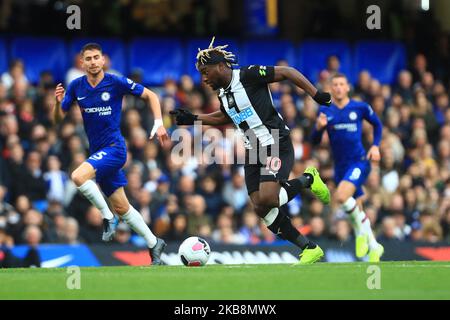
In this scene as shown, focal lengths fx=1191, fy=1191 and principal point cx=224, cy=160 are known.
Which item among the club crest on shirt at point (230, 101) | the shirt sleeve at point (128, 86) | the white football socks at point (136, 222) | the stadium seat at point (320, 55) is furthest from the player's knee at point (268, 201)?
the stadium seat at point (320, 55)

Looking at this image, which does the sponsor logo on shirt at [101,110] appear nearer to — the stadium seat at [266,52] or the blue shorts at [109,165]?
the blue shorts at [109,165]

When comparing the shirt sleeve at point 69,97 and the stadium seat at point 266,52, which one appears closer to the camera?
the shirt sleeve at point 69,97

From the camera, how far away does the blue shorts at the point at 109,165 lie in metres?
13.6

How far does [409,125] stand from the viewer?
22234 mm

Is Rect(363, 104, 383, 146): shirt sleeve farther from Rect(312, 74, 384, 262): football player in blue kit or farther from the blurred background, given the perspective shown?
the blurred background

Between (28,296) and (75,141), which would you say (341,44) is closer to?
(75,141)

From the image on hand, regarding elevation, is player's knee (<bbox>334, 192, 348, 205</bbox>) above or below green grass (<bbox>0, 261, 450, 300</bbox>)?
above

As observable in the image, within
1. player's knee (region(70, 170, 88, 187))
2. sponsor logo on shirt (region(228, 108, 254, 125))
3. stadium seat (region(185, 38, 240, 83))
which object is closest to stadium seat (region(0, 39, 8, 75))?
stadium seat (region(185, 38, 240, 83))

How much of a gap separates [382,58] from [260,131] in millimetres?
11724

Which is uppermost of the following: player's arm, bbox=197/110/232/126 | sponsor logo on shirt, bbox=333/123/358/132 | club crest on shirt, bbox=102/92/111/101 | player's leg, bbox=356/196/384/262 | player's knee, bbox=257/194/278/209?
club crest on shirt, bbox=102/92/111/101

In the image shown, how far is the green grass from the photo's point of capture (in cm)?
1082

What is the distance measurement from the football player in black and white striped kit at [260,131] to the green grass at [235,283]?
0.59m

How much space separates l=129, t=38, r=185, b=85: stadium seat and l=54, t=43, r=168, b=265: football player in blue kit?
30.1 ft

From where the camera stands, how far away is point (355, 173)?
16016mm
